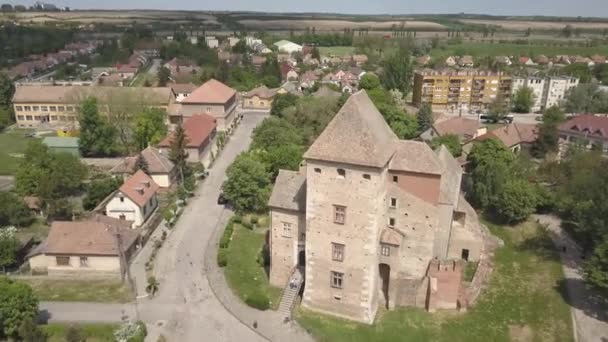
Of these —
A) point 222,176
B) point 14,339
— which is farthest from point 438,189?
point 222,176

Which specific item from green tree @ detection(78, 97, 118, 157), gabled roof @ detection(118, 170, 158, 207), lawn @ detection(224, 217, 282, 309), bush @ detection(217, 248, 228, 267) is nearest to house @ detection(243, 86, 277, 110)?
green tree @ detection(78, 97, 118, 157)

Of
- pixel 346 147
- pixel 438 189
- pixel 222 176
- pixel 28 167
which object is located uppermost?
pixel 346 147

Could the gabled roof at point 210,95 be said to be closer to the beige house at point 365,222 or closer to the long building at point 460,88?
the long building at point 460,88

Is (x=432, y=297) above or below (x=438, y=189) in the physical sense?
below

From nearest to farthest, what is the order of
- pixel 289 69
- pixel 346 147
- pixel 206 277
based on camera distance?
1. pixel 346 147
2. pixel 206 277
3. pixel 289 69

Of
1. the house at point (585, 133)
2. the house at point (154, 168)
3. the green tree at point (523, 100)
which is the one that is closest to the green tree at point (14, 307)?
the house at point (154, 168)

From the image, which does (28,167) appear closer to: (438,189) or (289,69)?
(438,189)

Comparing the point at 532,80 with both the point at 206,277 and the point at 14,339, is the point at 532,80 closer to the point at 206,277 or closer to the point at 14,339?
the point at 206,277

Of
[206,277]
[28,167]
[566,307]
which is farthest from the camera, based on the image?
[28,167]

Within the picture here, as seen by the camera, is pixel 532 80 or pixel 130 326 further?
pixel 532 80
